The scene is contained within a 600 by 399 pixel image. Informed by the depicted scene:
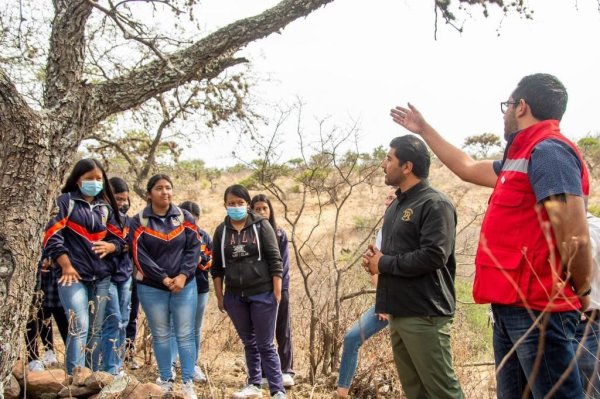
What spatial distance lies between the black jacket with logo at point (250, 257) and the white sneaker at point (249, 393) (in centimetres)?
77

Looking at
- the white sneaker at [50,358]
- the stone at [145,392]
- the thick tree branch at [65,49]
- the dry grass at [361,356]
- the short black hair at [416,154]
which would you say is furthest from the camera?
the white sneaker at [50,358]

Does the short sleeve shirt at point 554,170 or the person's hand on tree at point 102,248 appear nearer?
the short sleeve shirt at point 554,170

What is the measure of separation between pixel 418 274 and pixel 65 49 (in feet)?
8.91

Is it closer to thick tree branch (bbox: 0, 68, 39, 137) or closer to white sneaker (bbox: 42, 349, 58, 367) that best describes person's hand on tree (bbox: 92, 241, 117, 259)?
white sneaker (bbox: 42, 349, 58, 367)

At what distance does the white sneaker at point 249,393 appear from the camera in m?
4.09

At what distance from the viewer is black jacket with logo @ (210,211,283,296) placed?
417 cm

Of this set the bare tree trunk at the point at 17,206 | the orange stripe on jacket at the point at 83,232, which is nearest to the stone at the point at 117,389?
the bare tree trunk at the point at 17,206

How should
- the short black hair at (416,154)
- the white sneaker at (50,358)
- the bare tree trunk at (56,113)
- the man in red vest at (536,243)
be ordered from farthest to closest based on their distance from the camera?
the white sneaker at (50,358) → the short black hair at (416,154) → the bare tree trunk at (56,113) → the man in red vest at (536,243)

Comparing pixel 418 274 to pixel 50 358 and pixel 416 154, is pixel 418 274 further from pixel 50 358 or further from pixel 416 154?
pixel 50 358

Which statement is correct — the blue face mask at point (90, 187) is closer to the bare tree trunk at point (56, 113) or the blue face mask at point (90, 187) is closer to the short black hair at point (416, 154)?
the bare tree trunk at point (56, 113)

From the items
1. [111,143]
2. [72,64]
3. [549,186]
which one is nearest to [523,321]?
[549,186]

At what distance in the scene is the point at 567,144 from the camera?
2160mm

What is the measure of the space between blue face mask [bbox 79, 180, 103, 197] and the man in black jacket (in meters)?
2.41

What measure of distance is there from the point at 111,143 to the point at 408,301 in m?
5.90
